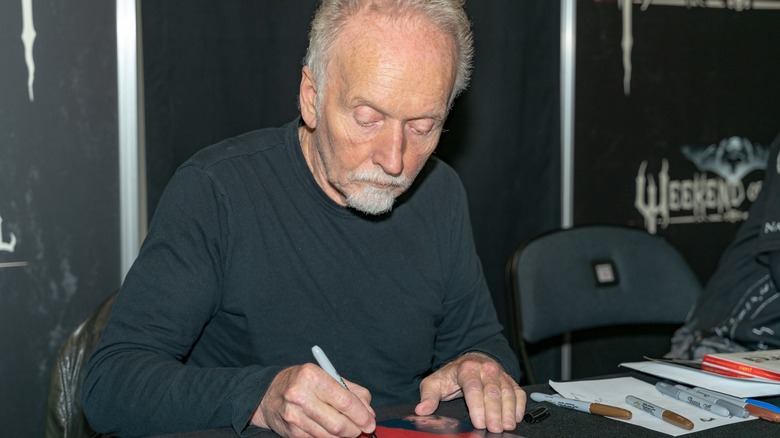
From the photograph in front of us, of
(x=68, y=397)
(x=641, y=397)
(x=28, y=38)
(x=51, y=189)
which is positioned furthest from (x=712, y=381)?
(x=28, y=38)

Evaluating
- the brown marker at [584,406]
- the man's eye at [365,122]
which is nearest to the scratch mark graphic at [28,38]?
the man's eye at [365,122]

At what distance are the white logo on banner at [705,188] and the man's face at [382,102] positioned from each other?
213cm

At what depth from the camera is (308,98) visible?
66.4 inches

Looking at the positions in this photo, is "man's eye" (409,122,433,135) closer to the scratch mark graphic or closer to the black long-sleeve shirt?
the black long-sleeve shirt

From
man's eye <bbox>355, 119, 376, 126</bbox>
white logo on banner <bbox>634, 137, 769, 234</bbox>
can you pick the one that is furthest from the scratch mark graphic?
white logo on banner <bbox>634, 137, 769, 234</bbox>

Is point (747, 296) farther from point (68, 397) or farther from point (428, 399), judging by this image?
point (68, 397)

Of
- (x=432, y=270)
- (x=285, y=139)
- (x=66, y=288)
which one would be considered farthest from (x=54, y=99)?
(x=432, y=270)

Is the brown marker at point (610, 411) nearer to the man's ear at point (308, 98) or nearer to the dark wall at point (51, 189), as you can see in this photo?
the man's ear at point (308, 98)

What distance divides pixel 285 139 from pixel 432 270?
1.34 ft

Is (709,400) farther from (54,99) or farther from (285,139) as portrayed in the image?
(54,99)

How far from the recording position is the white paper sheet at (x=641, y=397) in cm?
137

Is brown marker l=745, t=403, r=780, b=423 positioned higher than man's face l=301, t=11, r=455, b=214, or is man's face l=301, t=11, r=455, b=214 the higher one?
man's face l=301, t=11, r=455, b=214

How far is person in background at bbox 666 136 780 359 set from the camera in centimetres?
204

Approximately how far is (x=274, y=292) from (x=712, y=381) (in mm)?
806
